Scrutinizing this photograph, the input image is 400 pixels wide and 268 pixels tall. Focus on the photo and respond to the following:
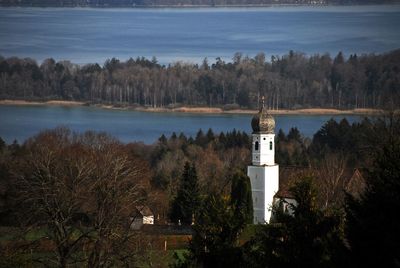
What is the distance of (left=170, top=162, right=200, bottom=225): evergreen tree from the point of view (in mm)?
21000

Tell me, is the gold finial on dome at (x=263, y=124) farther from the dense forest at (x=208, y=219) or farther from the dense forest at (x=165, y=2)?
the dense forest at (x=165, y=2)

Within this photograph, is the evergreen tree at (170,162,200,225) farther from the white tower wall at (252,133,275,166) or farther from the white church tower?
the white tower wall at (252,133,275,166)

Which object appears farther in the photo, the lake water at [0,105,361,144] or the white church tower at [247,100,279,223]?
the lake water at [0,105,361,144]

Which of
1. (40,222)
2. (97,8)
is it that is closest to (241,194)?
(40,222)

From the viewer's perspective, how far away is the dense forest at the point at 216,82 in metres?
58.8

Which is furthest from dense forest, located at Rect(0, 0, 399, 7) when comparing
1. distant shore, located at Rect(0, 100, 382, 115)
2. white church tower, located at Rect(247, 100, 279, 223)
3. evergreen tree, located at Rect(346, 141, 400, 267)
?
evergreen tree, located at Rect(346, 141, 400, 267)

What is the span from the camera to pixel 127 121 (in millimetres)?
53250

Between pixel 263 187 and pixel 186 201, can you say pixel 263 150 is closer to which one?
pixel 263 187

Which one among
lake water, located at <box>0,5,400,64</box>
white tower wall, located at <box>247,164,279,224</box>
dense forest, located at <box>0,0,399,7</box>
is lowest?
white tower wall, located at <box>247,164,279,224</box>

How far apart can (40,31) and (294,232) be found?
80.6 meters

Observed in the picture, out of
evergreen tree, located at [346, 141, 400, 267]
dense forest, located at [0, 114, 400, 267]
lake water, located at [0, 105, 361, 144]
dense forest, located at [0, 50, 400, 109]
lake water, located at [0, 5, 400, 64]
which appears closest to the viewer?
evergreen tree, located at [346, 141, 400, 267]

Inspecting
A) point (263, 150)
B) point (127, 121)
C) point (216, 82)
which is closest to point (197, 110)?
point (216, 82)

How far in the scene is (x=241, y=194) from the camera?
21.6 meters

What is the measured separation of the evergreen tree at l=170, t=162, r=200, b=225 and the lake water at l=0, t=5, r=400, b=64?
5182cm
